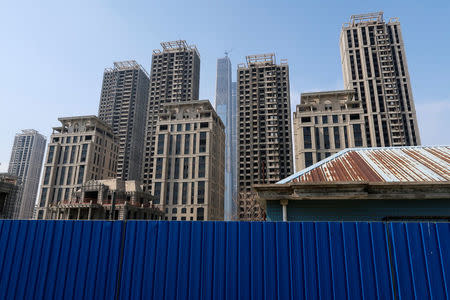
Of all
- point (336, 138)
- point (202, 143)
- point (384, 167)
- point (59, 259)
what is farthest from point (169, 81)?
point (59, 259)

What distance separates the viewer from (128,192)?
209 feet

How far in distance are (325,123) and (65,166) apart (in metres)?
81.0

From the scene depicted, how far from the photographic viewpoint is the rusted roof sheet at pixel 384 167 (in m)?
13.1

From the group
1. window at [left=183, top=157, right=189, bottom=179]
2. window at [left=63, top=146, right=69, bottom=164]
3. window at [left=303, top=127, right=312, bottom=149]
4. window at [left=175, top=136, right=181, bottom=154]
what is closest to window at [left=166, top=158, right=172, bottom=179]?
window at [left=175, top=136, right=181, bottom=154]

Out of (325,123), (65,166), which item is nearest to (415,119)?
(325,123)

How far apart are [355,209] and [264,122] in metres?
103

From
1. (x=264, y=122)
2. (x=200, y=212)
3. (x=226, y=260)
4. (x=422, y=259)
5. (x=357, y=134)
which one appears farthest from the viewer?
(x=264, y=122)

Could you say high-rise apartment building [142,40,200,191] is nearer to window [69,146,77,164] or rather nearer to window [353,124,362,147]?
window [69,146,77,164]

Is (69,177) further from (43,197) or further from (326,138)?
(326,138)

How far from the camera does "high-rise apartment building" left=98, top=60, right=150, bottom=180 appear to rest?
126 meters

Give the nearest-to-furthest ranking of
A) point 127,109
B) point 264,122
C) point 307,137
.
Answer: point 307,137 < point 264,122 < point 127,109

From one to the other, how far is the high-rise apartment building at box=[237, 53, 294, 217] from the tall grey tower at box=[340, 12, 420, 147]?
27087mm

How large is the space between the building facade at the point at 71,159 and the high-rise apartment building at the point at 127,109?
28.8 m

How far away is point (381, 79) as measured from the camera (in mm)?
96438
